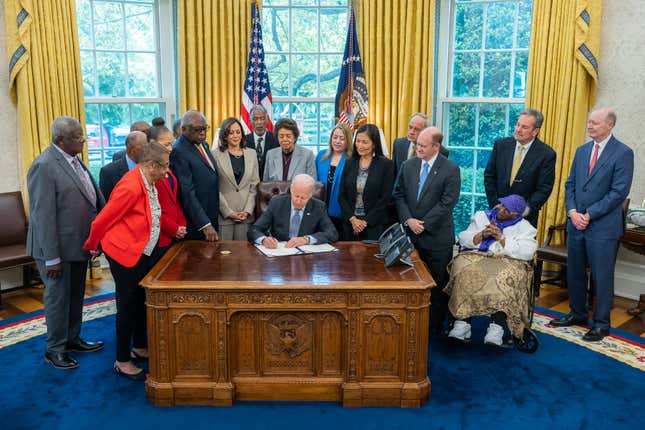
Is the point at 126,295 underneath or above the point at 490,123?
underneath

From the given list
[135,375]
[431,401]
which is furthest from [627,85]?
[135,375]

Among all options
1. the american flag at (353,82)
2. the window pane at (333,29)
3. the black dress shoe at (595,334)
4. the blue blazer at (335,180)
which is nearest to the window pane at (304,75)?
the window pane at (333,29)

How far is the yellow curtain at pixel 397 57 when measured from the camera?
6441mm

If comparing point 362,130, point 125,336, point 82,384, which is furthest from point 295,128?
point 82,384

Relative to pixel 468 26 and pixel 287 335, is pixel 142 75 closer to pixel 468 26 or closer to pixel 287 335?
pixel 468 26

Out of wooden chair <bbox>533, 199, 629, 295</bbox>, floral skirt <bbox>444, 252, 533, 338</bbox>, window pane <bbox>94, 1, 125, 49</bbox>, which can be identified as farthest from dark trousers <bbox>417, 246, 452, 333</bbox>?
window pane <bbox>94, 1, 125, 49</bbox>

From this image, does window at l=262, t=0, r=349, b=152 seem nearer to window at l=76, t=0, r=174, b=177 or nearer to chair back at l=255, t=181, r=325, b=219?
window at l=76, t=0, r=174, b=177

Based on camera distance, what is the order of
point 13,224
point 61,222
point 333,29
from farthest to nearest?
point 333,29, point 13,224, point 61,222

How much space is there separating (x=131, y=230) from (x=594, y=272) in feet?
11.2

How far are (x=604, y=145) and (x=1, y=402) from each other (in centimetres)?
445

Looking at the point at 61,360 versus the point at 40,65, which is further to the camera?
the point at 40,65

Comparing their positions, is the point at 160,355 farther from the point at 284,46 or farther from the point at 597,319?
the point at 284,46

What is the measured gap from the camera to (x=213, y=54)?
6516 millimetres

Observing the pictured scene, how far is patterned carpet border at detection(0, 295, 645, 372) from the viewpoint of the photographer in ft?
14.1
